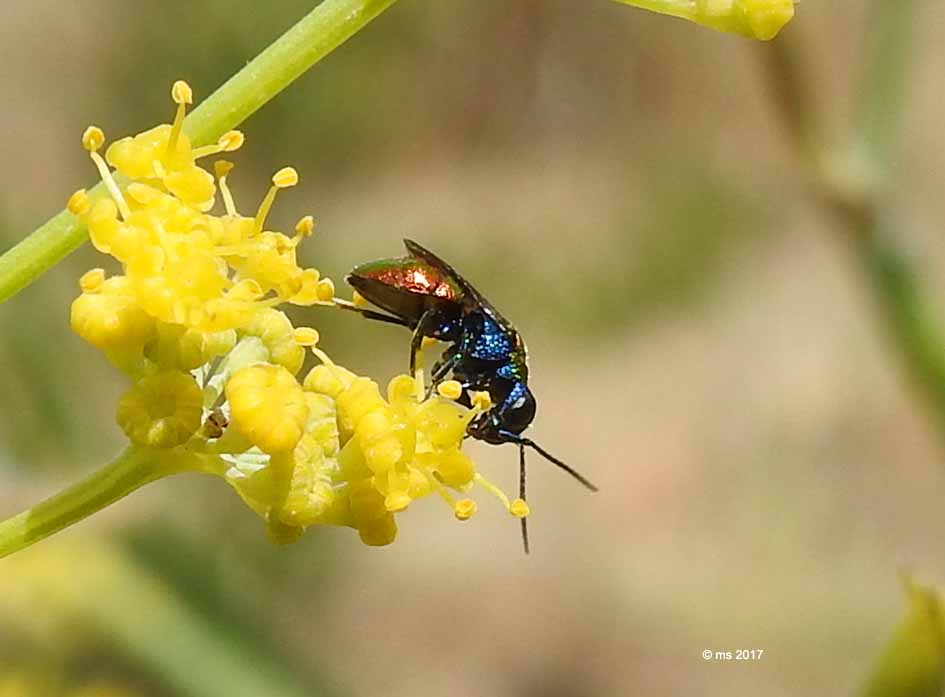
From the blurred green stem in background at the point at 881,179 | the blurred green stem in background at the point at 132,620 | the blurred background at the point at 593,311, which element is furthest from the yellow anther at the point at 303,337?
the blurred background at the point at 593,311

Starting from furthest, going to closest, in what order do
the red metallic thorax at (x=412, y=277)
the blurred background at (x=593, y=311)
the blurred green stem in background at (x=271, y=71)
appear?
the blurred background at (x=593, y=311)
the red metallic thorax at (x=412, y=277)
the blurred green stem in background at (x=271, y=71)

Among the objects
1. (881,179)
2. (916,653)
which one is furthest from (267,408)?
(881,179)

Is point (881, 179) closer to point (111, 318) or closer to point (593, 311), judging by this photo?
point (111, 318)

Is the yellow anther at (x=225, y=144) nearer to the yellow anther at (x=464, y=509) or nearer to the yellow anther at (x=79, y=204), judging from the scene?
the yellow anther at (x=79, y=204)

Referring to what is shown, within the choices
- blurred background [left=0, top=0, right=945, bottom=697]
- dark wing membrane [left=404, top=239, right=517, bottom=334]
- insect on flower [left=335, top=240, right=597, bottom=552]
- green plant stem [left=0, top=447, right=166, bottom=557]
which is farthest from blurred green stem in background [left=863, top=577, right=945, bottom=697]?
blurred background [left=0, top=0, right=945, bottom=697]

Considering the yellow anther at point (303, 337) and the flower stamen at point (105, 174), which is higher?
the flower stamen at point (105, 174)

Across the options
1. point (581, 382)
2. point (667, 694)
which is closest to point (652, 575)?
point (667, 694)

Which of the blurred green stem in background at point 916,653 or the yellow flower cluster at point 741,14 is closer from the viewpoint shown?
the yellow flower cluster at point 741,14
